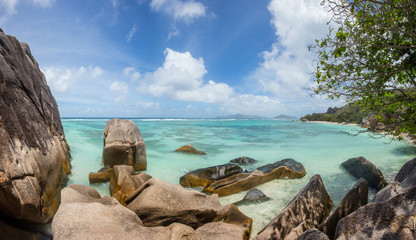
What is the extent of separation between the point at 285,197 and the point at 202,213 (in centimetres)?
379

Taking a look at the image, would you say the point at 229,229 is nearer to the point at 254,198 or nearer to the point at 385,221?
the point at 254,198

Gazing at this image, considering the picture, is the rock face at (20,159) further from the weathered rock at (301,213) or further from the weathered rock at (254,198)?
the weathered rock at (254,198)

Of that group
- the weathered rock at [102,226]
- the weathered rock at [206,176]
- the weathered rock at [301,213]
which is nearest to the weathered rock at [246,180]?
the weathered rock at [206,176]

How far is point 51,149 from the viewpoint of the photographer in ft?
17.1

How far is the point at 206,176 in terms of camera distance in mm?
8430

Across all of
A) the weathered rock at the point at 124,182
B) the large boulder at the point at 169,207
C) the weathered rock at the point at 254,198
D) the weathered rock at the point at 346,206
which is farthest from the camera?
the weathered rock at the point at 254,198

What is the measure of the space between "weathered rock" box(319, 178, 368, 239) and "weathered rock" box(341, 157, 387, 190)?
3.76 meters

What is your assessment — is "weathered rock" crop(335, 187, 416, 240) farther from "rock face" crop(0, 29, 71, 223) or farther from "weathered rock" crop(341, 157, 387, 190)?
"weathered rock" crop(341, 157, 387, 190)

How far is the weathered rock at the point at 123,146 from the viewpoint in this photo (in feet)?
30.9

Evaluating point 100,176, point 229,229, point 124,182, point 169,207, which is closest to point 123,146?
point 100,176

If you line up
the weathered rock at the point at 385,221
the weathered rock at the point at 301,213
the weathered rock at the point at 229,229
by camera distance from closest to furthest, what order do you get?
the weathered rock at the point at 385,221 < the weathered rock at the point at 301,213 < the weathered rock at the point at 229,229

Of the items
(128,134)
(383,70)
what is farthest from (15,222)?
(383,70)

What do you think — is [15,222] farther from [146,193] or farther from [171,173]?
[171,173]

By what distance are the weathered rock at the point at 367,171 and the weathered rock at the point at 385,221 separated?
5.66 metres
